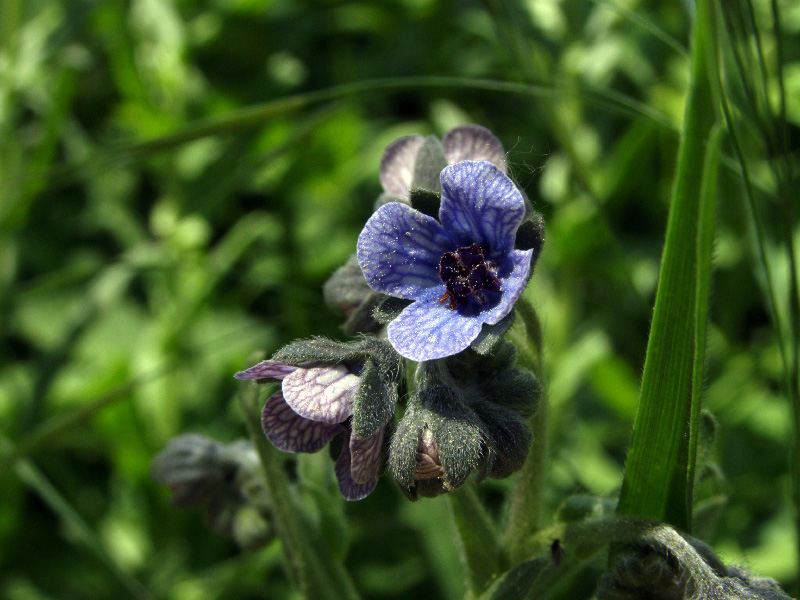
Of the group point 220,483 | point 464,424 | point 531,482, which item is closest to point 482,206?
point 464,424

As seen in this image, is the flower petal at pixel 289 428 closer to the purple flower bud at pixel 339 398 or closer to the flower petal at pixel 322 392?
the purple flower bud at pixel 339 398

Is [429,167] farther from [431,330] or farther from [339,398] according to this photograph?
[339,398]

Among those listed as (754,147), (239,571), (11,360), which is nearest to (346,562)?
(239,571)

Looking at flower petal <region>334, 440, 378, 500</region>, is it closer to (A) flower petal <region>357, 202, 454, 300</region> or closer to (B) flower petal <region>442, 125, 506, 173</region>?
(A) flower petal <region>357, 202, 454, 300</region>

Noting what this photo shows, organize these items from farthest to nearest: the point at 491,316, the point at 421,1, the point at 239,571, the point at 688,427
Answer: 1. the point at 421,1
2. the point at 239,571
3. the point at 688,427
4. the point at 491,316

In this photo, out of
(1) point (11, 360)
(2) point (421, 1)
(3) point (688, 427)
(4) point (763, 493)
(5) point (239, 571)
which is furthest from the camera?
(2) point (421, 1)

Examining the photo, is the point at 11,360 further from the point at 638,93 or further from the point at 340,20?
the point at 638,93
